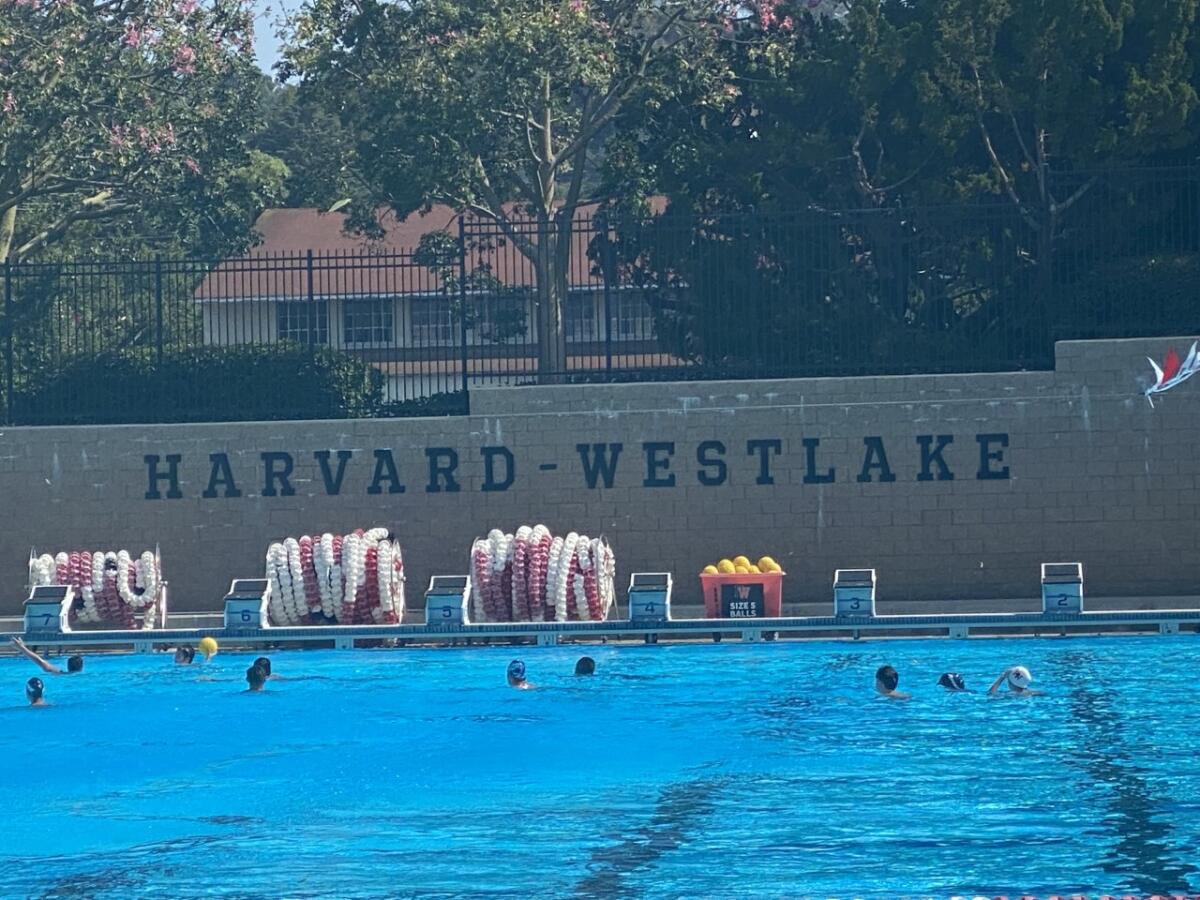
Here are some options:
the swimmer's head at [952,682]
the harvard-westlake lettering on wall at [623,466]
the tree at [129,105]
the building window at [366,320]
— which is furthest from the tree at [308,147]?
the swimmer's head at [952,682]

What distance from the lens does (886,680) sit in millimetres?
19125

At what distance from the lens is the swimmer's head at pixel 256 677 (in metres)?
20.4

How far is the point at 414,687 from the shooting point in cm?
2091

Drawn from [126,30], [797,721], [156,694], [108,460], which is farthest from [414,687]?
[126,30]

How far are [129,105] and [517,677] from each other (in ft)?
47.3

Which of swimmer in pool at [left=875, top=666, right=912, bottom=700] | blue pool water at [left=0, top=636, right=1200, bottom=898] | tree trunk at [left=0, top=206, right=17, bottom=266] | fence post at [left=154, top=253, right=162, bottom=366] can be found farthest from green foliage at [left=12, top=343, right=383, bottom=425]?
swimmer in pool at [left=875, top=666, right=912, bottom=700]

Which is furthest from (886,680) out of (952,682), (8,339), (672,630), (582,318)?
(8,339)

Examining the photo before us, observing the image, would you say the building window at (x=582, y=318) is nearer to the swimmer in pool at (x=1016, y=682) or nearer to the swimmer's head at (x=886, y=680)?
the swimmer's head at (x=886, y=680)

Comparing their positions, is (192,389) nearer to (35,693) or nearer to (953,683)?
(35,693)

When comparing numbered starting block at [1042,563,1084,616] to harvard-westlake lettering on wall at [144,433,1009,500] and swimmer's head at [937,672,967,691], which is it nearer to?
harvard-westlake lettering on wall at [144,433,1009,500]

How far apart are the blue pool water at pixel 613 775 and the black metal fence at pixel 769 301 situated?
440cm

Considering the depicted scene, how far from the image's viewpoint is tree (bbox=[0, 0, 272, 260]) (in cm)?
2948

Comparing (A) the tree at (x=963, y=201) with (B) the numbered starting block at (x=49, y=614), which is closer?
(B) the numbered starting block at (x=49, y=614)

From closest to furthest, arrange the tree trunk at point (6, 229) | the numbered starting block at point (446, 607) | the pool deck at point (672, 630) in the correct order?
the pool deck at point (672, 630), the numbered starting block at point (446, 607), the tree trunk at point (6, 229)
